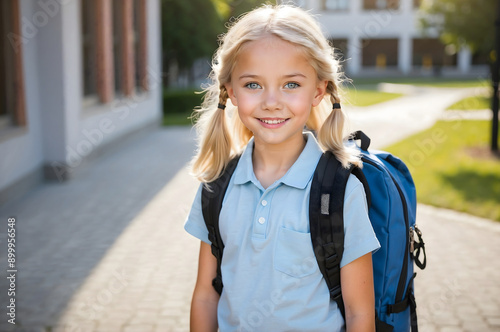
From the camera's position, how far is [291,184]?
2.12 meters

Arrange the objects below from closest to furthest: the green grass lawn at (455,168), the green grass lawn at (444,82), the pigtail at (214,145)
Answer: the pigtail at (214,145) → the green grass lawn at (455,168) → the green grass lawn at (444,82)

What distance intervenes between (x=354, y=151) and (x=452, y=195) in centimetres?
→ 596

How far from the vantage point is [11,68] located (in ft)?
26.1

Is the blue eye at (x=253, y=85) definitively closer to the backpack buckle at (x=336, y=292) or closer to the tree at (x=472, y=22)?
the backpack buckle at (x=336, y=292)

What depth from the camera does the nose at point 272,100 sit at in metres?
2.08

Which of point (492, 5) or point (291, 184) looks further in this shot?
point (492, 5)

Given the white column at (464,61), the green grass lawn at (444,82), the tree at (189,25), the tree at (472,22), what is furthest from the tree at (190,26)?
the white column at (464,61)

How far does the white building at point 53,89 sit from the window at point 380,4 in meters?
40.6

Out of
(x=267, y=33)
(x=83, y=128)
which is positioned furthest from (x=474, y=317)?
(x=83, y=128)

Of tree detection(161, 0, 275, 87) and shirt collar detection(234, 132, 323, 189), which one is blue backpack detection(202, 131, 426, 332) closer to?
shirt collar detection(234, 132, 323, 189)

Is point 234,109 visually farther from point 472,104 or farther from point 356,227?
point 472,104

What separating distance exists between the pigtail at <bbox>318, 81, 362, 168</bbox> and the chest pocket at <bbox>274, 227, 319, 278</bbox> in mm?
334

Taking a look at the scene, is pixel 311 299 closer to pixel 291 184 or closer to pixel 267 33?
pixel 291 184

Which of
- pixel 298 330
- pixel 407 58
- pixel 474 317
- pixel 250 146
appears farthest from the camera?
pixel 407 58
